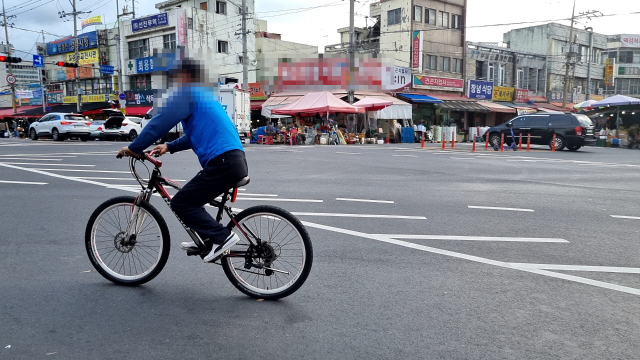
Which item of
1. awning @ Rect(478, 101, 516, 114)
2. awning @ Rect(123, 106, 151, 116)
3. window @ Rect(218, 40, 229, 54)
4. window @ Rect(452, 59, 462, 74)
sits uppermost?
window @ Rect(218, 40, 229, 54)

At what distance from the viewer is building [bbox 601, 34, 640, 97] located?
59188 mm

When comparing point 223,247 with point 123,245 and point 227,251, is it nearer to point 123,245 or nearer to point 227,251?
point 227,251

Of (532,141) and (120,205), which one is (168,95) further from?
(532,141)

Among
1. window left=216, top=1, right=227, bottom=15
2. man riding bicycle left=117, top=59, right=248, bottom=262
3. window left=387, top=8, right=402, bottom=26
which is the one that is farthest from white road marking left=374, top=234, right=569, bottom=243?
window left=216, top=1, right=227, bottom=15

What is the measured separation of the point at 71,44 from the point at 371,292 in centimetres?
5514

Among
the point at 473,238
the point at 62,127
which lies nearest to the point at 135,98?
the point at 62,127

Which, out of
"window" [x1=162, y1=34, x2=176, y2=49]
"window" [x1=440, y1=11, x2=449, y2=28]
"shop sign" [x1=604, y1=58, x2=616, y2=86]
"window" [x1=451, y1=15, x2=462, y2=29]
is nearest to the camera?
"window" [x1=440, y1=11, x2=449, y2=28]

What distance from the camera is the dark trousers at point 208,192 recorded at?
136 inches

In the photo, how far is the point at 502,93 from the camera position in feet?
137

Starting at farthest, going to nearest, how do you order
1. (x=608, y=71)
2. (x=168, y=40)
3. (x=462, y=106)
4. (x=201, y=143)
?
(x=608, y=71) → (x=168, y=40) → (x=462, y=106) → (x=201, y=143)

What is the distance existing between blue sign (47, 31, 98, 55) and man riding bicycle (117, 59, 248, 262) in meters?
49.2

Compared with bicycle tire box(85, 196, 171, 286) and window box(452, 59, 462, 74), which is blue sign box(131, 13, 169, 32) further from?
bicycle tire box(85, 196, 171, 286)

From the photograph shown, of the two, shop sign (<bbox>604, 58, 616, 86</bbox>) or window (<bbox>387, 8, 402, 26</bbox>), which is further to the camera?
shop sign (<bbox>604, 58, 616, 86</bbox>)

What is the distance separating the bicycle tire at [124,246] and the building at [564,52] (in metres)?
48.9
